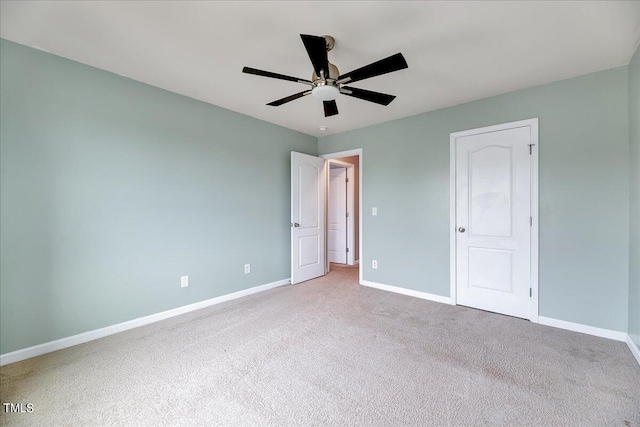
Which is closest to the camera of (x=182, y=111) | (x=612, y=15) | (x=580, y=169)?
(x=612, y=15)

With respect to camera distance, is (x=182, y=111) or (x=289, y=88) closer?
(x=289, y=88)

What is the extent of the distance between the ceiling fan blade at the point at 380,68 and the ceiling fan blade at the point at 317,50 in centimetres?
16

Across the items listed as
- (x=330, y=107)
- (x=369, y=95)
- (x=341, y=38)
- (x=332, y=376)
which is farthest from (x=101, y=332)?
(x=341, y=38)

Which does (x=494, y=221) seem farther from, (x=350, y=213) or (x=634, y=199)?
(x=350, y=213)

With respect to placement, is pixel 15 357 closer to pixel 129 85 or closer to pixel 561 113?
pixel 129 85

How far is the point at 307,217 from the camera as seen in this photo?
4.28m

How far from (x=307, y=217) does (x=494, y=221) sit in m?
2.50

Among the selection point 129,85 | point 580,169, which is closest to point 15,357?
point 129,85

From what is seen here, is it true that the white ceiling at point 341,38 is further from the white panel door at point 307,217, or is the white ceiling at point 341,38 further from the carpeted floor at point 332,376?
the carpeted floor at point 332,376

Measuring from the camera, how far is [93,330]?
2367 mm

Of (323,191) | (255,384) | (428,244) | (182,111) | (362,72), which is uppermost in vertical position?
(182,111)

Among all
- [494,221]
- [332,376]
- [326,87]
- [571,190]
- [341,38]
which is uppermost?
[341,38]

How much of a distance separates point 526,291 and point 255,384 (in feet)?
9.16

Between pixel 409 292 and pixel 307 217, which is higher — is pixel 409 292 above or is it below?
below
